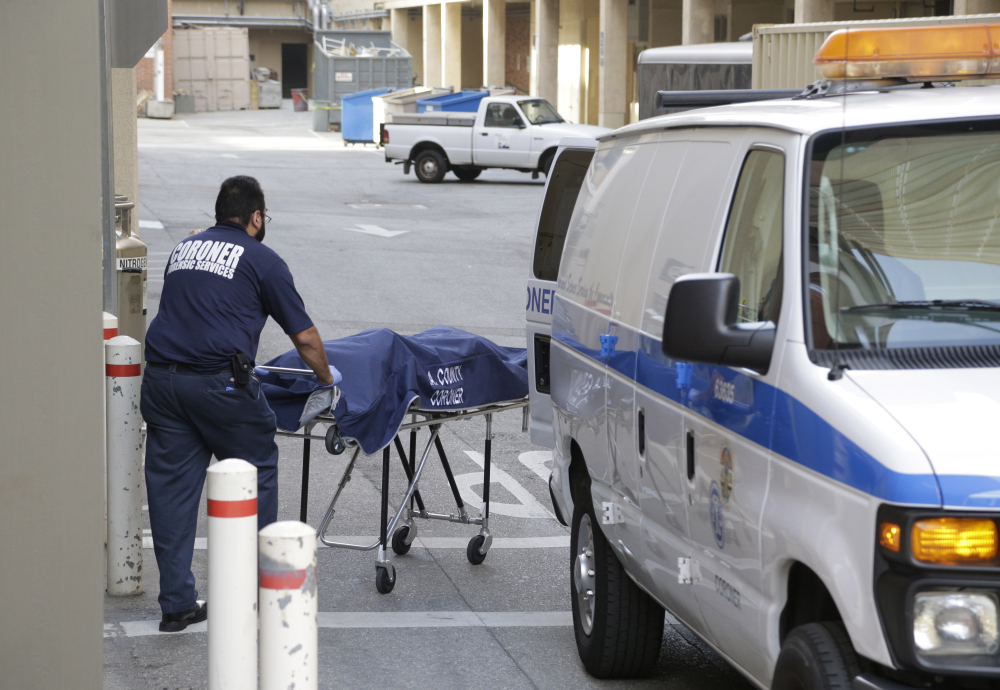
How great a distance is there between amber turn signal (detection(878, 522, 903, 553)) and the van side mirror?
0.69 m

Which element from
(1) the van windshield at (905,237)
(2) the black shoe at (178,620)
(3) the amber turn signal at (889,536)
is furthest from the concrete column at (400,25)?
(3) the amber turn signal at (889,536)

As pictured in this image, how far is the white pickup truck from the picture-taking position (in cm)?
2984

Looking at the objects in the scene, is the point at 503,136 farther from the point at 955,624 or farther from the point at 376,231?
the point at 955,624

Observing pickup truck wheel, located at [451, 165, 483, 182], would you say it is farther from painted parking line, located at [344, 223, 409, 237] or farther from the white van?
the white van

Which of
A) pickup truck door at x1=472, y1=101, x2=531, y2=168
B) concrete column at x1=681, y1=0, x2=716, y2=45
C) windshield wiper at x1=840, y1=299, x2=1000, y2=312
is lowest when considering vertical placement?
windshield wiper at x1=840, y1=299, x2=1000, y2=312

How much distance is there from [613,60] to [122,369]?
34054mm

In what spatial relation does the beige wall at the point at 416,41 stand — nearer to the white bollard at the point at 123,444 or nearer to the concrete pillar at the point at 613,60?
the concrete pillar at the point at 613,60

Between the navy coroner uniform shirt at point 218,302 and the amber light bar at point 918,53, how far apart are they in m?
2.48

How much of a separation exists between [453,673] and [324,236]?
16.3 meters

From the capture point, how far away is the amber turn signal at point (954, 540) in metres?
2.91

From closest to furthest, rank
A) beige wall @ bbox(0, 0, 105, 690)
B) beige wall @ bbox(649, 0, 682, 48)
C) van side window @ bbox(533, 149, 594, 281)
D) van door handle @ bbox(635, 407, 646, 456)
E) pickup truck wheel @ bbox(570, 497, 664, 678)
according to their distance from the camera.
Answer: beige wall @ bbox(0, 0, 105, 690) < van door handle @ bbox(635, 407, 646, 456) < pickup truck wheel @ bbox(570, 497, 664, 678) < van side window @ bbox(533, 149, 594, 281) < beige wall @ bbox(649, 0, 682, 48)

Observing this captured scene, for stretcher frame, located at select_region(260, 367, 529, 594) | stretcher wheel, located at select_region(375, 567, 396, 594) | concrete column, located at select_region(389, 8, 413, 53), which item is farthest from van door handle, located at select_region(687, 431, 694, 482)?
concrete column, located at select_region(389, 8, 413, 53)

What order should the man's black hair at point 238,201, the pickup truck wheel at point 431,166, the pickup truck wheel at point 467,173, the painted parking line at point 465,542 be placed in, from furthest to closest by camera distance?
1. the pickup truck wheel at point 467,173
2. the pickup truck wheel at point 431,166
3. the painted parking line at point 465,542
4. the man's black hair at point 238,201

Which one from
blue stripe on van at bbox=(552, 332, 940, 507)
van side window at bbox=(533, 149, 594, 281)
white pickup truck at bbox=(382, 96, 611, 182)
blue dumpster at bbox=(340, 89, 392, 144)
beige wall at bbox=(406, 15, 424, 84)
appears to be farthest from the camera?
beige wall at bbox=(406, 15, 424, 84)
